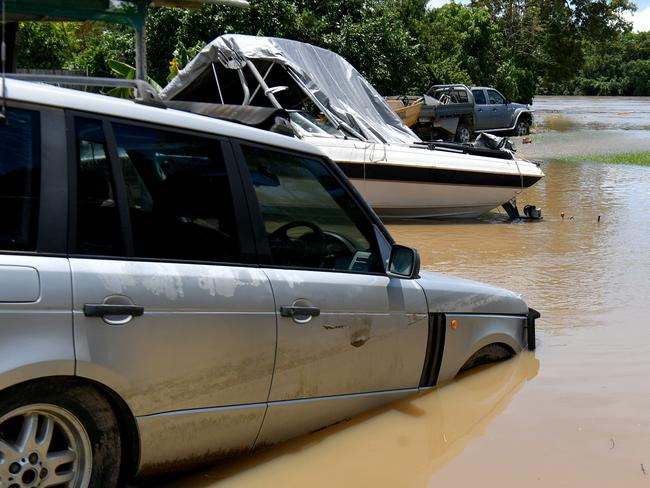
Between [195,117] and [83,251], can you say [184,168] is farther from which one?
[83,251]

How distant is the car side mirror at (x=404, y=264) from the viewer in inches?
168

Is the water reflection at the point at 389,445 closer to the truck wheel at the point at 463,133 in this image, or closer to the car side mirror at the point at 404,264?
the car side mirror at the point at 404,264

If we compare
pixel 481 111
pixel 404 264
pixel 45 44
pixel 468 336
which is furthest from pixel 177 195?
pixel 481 111

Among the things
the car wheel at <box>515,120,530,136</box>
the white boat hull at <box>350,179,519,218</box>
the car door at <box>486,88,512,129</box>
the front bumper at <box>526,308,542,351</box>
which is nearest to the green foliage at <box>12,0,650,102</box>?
the car door at <box>486,88,512,129</box>

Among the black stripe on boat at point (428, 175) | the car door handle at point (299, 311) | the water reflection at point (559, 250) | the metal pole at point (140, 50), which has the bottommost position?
the water reflection at point (559, 250)

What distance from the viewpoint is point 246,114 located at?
4.63 m

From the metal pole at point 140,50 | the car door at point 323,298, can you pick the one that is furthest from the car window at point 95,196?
the metal pole at point 140,50

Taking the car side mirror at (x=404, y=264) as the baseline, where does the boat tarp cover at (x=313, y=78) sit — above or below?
above

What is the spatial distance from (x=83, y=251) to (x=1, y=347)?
19.2 inches

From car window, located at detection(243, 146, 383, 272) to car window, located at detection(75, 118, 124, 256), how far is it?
0.76 metres

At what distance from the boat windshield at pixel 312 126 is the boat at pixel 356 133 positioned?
0.02 metres

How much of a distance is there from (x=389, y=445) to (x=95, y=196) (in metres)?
2.11

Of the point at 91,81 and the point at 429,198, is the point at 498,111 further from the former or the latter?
the point at 91,81

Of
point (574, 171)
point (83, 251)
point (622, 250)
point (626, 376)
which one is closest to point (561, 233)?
point (622, 250)
